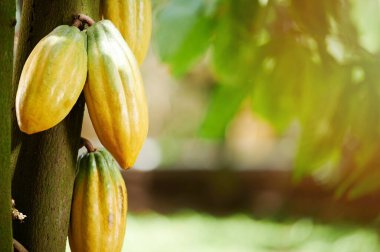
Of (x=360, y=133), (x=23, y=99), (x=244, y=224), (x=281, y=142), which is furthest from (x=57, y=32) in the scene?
(x=281, y=142)

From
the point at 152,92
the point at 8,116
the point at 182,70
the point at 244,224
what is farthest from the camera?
the point at 152,92

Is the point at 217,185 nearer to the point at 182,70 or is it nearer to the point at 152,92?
the point at 152,92

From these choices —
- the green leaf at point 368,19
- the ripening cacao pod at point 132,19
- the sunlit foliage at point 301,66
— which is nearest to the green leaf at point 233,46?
the sunlit foliage at point 301,66

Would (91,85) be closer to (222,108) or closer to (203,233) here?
(222,108)

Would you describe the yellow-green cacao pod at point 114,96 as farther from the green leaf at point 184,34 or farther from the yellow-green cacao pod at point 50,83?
the green leaf at point 184,34

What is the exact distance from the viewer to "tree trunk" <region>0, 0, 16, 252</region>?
0.54m

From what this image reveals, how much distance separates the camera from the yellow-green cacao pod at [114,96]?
1.98 ft

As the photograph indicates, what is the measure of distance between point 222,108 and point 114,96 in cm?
60

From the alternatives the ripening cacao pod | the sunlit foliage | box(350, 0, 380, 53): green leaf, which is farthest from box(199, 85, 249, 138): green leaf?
the ripening cacao pod

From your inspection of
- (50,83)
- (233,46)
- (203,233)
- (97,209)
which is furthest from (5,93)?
(203,233)

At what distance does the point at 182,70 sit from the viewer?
3.86ft

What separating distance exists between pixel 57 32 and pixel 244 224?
4704mm

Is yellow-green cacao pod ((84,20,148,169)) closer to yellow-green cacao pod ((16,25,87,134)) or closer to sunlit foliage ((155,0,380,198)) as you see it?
yellow-green cacao pod ((16,25,87,134))

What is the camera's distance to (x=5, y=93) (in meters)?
0.54
